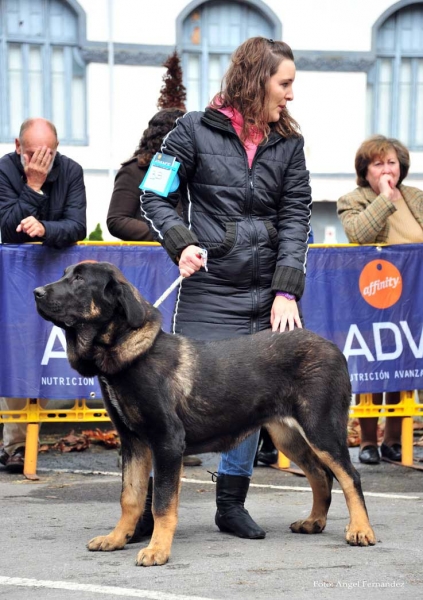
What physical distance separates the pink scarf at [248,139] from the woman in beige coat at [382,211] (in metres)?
2.62

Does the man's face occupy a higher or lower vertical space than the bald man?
higher

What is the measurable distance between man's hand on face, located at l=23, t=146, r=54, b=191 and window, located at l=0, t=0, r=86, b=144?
9.97 metres

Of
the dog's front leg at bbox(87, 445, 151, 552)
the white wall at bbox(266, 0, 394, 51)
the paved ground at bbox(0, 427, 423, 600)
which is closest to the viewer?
the paved ground at bbox(0, 427, 423, 600)

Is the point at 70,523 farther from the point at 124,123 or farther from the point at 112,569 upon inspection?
the point at 124,123

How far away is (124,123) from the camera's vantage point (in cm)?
1688

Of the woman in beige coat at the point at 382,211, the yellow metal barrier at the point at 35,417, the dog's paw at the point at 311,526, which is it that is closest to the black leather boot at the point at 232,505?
the dog's paw at the point at 311,526

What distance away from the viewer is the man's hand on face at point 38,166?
714cm

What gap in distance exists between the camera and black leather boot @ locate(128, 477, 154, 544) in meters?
5.26

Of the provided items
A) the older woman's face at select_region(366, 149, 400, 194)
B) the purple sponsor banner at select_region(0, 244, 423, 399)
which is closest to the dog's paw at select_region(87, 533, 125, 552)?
the purple sponsor banner at select_region(0, 244, 423, 399)

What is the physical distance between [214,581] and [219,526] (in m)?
1.10

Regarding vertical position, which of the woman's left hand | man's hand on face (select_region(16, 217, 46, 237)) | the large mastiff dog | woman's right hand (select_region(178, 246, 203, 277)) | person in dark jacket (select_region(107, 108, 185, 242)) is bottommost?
the large mastiff dog

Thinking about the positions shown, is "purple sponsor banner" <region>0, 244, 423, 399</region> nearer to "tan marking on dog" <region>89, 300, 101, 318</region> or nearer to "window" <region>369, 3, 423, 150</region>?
"tan marking on dog" <region>89, 300, 101, 318</region>

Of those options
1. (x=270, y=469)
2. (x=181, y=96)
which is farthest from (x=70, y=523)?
(x=181, y=96)

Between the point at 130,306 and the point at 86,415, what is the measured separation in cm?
304
